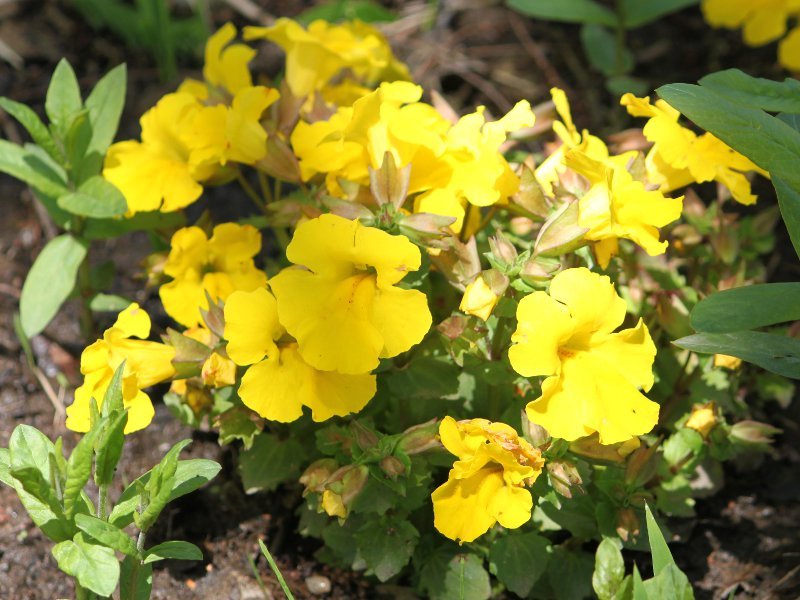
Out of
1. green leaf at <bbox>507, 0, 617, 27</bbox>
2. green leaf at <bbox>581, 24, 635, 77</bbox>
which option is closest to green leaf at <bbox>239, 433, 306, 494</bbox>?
green leaf at <bbox>507, 0, 617, 27</bbox>

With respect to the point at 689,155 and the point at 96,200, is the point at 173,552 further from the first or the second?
the point at 689,155

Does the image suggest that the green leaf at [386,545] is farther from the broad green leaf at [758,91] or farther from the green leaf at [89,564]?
the broad green leaf at [758,91]

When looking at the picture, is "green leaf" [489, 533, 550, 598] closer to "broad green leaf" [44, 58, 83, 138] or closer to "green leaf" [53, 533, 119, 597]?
"green leaf" [53, 533, 119, 597]

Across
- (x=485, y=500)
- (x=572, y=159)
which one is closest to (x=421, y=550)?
(x=485, y=500)

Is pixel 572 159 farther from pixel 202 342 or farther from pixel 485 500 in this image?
pixel 202 342

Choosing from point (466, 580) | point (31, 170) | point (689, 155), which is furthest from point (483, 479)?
point (31, 170)

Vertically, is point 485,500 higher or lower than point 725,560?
higher
